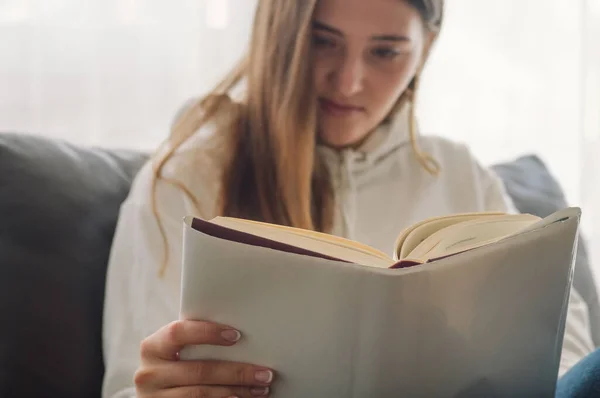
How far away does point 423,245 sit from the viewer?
0.58 metres

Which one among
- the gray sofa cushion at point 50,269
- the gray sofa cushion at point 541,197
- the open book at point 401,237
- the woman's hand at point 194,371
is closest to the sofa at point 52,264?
the gray sofa cushion at point 50,269

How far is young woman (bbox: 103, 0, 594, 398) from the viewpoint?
868 mm

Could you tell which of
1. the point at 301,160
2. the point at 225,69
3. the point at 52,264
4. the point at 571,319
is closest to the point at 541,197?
the point at 571,319

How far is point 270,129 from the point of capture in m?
0.98

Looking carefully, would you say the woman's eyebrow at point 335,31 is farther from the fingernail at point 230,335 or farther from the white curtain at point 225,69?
the fingernail at point 230,335

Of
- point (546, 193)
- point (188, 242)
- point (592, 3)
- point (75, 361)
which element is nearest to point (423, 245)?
point (188, 242)

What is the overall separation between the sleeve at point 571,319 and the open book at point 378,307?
1.28 ft

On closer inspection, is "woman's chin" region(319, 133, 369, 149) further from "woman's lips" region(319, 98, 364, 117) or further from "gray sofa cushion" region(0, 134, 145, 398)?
"gray sofa cushion" region(0, 134, 145, 398)

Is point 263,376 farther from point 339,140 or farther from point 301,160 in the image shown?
point 339,140

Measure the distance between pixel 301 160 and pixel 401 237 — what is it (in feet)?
1.33

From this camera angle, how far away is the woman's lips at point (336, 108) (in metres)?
1.04

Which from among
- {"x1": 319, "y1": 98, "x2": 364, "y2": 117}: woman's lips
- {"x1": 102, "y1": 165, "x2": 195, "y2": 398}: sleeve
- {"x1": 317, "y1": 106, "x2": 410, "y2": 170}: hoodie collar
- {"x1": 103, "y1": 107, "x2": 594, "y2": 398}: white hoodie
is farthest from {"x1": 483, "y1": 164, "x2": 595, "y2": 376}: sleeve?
{"x1": 102, "y1": 165, "x2": 195, "y2": 398}: sleeve

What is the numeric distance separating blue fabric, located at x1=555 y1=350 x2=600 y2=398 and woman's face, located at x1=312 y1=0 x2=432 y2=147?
0.53m

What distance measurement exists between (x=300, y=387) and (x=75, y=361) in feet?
1.42
